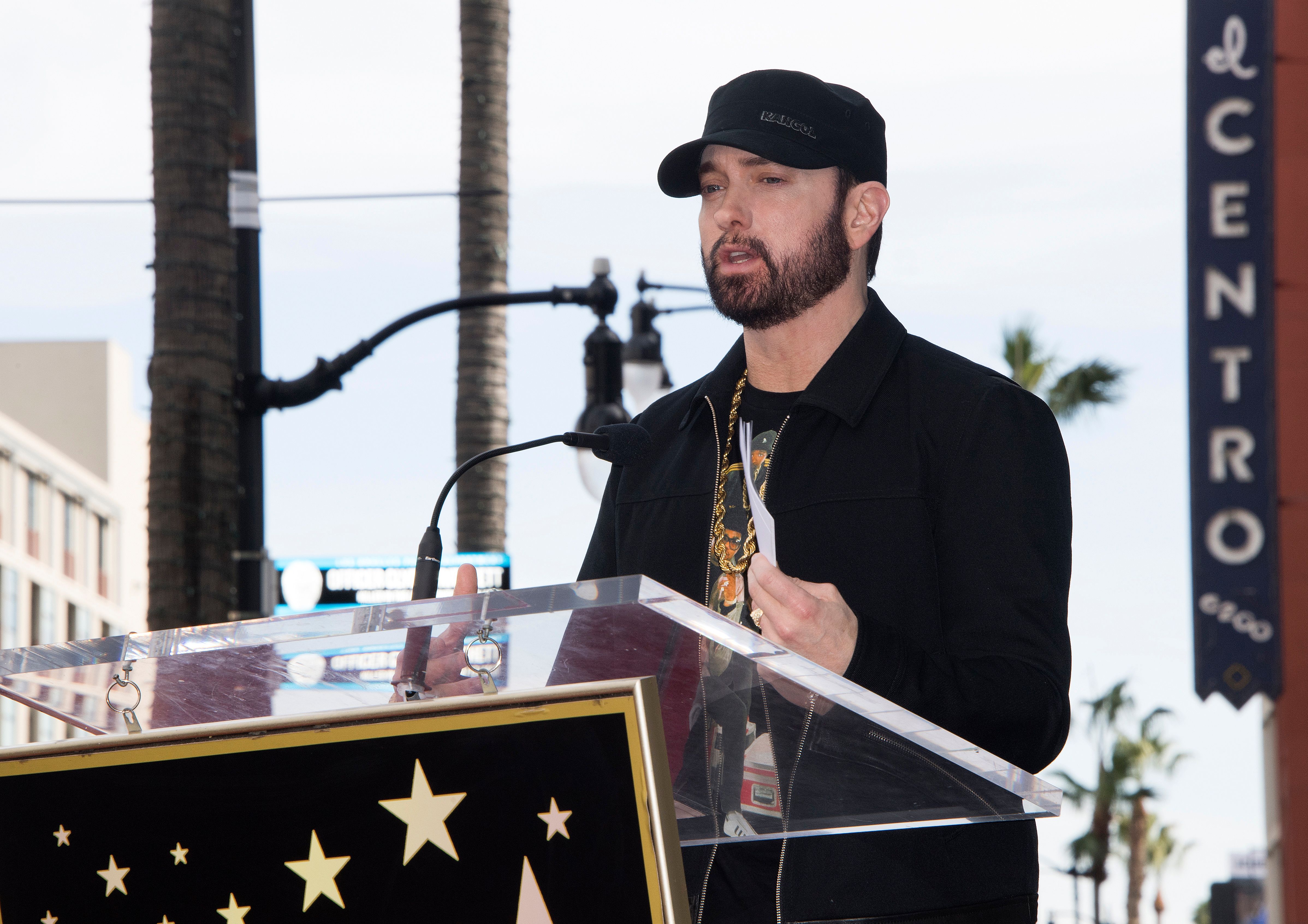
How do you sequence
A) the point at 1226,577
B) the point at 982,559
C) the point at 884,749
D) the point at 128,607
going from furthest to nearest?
1. the point at 128,607
2. the point at 1226,577
3. the point at 982,559
4. the point at 884,749

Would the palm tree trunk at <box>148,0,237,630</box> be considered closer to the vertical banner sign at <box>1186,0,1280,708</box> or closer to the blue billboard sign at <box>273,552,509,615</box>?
the blue billboard sign at <box>273,552,509,615</box>

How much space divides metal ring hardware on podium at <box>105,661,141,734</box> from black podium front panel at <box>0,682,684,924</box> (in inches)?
2.5

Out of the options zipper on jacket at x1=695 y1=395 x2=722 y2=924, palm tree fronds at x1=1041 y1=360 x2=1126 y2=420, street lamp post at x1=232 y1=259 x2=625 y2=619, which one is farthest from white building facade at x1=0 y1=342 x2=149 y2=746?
zipper on jacket at x1=695 y1=395 x2=722 y2=924

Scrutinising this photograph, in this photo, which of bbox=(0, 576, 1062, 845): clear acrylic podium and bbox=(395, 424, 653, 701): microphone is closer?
bbox=(0, 576, 1062, 845): clear acrylic podium

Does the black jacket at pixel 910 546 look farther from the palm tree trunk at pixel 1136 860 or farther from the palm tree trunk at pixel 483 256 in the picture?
the palm tree trunk at pixel 1136 860

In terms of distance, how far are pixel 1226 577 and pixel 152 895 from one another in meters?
17.4

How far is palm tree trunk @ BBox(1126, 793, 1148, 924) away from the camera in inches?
2173

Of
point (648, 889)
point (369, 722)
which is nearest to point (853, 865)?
point (648, 889)

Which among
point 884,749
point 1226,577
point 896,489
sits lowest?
point 1226,577

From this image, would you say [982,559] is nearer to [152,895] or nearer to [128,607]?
[152,895]

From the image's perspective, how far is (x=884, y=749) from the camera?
223 cm

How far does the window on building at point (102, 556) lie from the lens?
7681 centimetres

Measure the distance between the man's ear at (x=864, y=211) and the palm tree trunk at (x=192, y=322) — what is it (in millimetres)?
4724

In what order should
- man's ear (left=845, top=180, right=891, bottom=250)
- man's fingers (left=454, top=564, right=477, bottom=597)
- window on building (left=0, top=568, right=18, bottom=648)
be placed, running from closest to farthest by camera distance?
man's fingers (left=454, top=564, right=477, bottom=597)
man's ear (left=845, top=180, right=891, bottom=250)
window on building (left=0, top=568, right=18, bottom=648)
